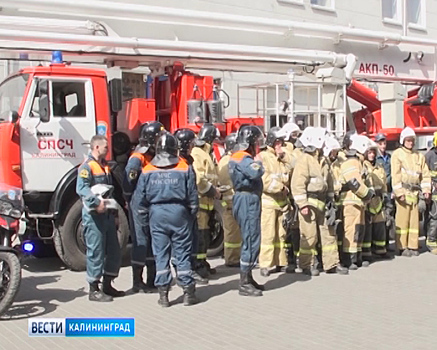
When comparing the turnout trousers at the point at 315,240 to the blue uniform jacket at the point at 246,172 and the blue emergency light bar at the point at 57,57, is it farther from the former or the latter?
the blue emergency light bar at the point at 57,57

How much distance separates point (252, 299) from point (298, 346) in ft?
5.48

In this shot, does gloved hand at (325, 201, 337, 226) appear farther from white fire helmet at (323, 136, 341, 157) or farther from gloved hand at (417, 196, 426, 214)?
gloved hand at (417, 196, 426, 214)

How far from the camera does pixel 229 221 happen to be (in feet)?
28.9

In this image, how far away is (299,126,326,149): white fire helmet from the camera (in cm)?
846

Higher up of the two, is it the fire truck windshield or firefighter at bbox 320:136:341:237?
the fire truck windshield

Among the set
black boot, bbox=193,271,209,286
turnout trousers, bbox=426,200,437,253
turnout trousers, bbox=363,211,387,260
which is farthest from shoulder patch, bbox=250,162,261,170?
turnout trousers, bbox=426,200,437,253

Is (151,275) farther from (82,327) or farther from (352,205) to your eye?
(352,205)

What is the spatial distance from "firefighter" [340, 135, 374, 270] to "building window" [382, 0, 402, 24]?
38.1 ft

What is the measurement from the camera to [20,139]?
27.5 feet

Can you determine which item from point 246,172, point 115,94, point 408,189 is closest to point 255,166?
point 246,172

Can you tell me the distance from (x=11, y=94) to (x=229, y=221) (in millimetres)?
3149

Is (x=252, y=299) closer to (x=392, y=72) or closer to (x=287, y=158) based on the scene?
(x=287, y=158)

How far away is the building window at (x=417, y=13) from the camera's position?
20.4m

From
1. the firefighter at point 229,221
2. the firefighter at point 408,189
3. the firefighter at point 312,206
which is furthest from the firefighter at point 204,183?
the firefighter at point 408,189
